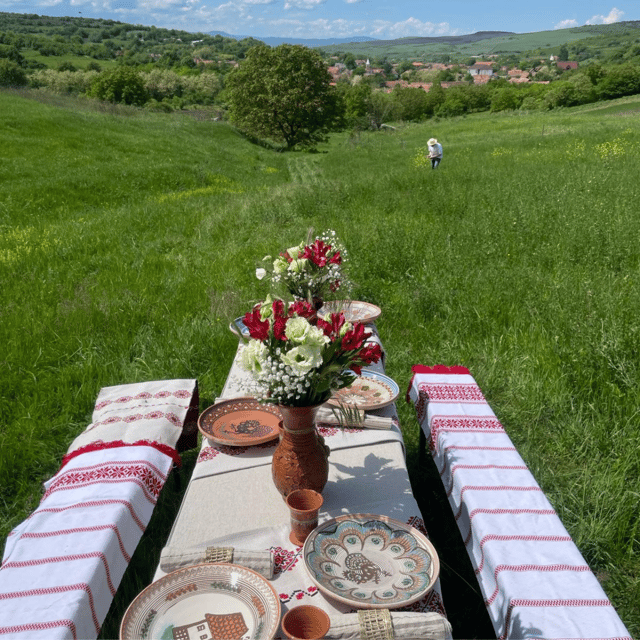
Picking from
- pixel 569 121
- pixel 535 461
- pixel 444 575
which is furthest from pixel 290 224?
pixel 569 121

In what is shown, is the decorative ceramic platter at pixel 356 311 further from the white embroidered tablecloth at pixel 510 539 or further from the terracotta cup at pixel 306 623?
the terracotta cup at pixel 306 623

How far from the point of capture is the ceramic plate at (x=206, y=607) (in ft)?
5.84

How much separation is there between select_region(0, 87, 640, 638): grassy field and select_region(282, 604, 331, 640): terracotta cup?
154cm

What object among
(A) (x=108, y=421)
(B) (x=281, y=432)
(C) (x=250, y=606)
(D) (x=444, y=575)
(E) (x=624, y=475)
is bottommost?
(D) (x=444, y=575)

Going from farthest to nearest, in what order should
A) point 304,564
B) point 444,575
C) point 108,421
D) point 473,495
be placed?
point 108,421, point 444,575, point 473,495, point 304,564

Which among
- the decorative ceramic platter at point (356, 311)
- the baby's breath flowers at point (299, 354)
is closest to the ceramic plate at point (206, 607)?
the baby's breath flowers at point (299, 354)

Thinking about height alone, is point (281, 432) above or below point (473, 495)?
Result: above

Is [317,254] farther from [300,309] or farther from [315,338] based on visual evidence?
[315,338]

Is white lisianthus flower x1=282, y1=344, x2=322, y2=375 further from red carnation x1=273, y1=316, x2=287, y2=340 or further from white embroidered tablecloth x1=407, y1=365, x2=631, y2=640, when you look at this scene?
white embroidered tablecloth x1=407, y1=365, x2=631, y2=640

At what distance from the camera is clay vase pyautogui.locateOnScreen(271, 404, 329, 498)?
2.24 m

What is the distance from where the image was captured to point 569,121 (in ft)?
118

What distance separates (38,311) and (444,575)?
550 cm

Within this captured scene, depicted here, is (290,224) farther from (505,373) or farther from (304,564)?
(304,564)

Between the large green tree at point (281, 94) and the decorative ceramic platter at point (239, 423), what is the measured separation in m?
43.4
